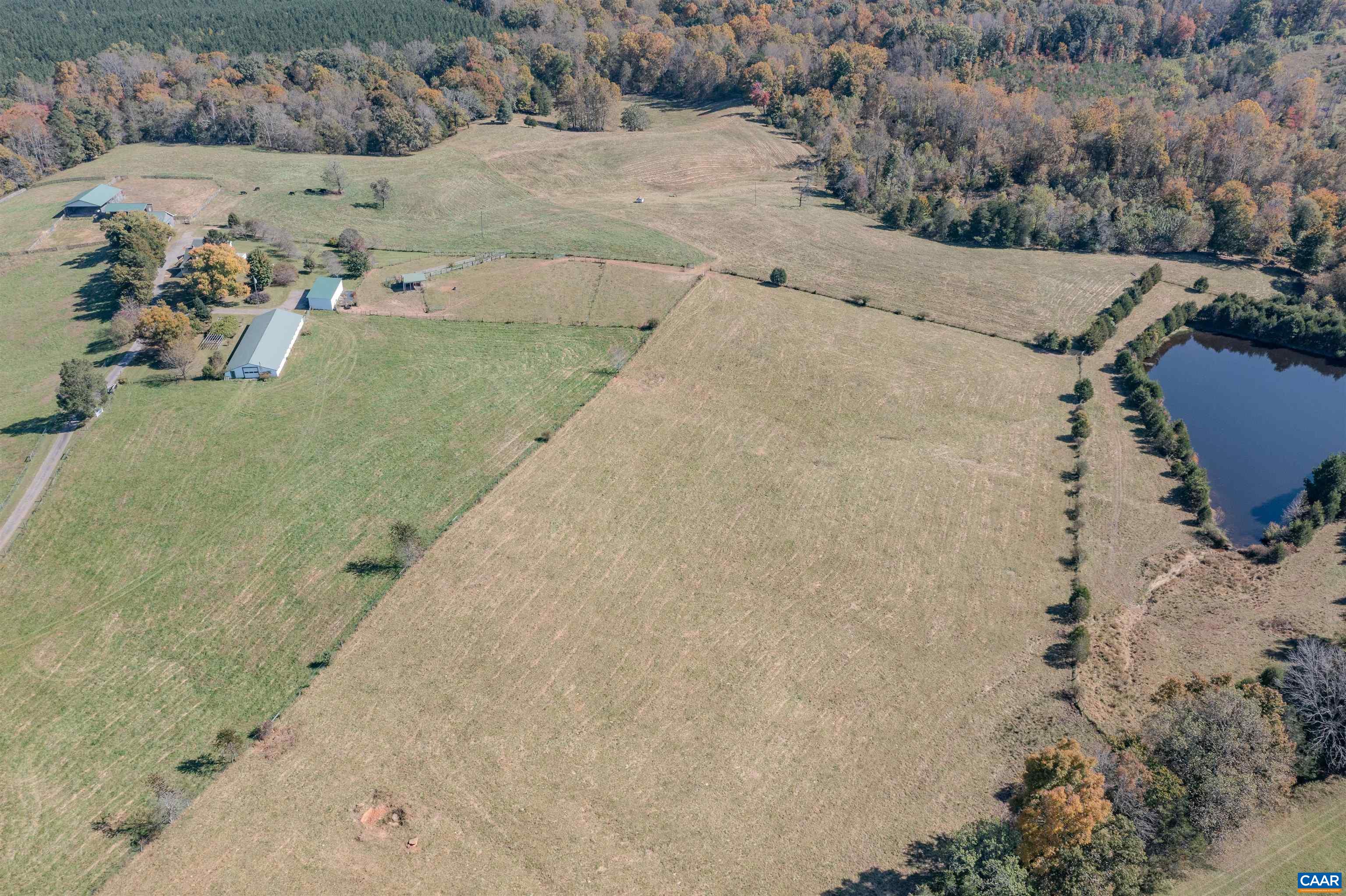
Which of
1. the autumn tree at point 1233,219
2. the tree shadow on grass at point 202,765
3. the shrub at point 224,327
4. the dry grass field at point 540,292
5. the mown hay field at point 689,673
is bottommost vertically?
the tree shadow on grass at point 202,765

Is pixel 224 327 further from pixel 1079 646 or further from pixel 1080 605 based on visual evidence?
pixel 1079 646

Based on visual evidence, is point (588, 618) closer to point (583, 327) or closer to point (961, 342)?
point (583, 327)

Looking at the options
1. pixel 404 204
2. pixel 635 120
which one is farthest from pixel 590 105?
pixel 404 204

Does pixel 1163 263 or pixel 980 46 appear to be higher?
pixel 980 46

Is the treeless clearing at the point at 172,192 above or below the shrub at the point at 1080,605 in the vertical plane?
above

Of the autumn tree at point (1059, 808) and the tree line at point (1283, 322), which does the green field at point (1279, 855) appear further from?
the tree line at point (1283, 322)

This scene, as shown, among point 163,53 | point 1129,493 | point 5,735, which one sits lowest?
point 5,735

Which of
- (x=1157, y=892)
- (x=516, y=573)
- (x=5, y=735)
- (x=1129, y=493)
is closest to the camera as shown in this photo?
(x=1157, y=892)

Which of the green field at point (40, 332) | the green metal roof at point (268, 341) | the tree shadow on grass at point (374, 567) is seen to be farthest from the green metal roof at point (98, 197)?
the tree shadow on grass at point (374, 567)

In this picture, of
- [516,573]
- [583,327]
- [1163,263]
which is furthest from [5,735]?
[1163,263]
